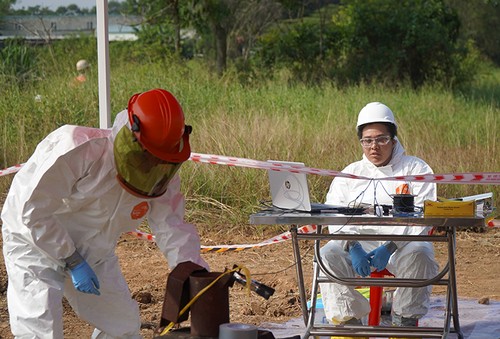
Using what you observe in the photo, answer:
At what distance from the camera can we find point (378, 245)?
6.39 meters

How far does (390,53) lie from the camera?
22.1 metres

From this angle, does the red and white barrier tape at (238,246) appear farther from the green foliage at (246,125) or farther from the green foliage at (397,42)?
the green foliage at (397,42)

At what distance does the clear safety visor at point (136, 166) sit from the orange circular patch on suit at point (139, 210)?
0.70 feet

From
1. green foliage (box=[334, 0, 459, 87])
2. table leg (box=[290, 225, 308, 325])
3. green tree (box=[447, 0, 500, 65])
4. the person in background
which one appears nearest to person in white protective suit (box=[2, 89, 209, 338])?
table leg (box=[290, 225, 308, 325])

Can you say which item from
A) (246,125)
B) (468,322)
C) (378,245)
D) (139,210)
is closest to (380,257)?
(378,245)

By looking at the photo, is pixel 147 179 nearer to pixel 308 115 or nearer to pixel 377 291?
pixel 377 291

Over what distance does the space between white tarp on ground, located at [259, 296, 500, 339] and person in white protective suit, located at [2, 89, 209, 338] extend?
1.63m

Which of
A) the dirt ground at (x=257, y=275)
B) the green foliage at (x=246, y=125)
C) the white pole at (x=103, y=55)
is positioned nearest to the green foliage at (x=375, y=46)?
the green foliage at (x=246, y=125)

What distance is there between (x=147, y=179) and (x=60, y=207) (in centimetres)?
48

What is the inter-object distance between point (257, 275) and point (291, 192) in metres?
2.68

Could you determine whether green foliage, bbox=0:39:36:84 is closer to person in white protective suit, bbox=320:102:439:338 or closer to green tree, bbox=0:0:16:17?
green tree, bbox=0:0:16:17

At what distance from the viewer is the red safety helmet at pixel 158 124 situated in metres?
4.46

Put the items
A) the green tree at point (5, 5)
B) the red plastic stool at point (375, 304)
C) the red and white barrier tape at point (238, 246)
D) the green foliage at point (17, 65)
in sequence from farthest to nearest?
the green tree at point (5, 5) < the green foliage at point (17, 65) < the red and white barrier tape at point (238, 246) < the red plastic stool at point (375, 304)

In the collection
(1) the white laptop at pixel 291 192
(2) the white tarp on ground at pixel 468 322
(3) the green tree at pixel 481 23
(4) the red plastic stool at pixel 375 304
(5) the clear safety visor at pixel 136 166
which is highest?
(3) the green tree at pixel 481 23
